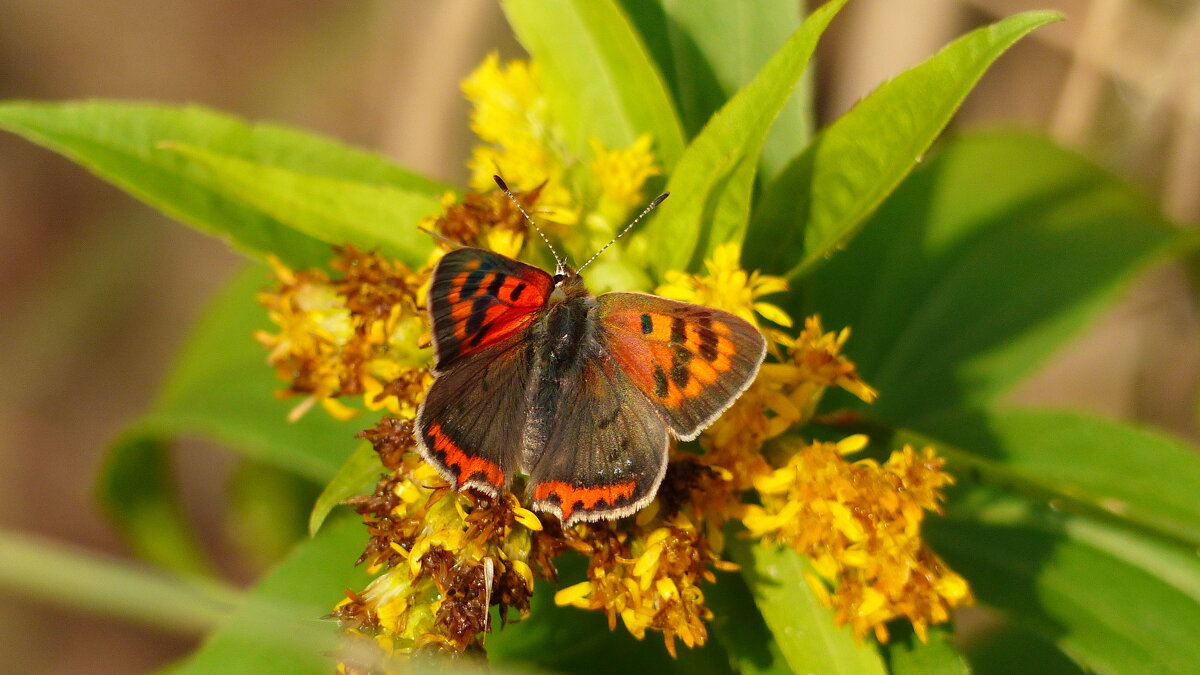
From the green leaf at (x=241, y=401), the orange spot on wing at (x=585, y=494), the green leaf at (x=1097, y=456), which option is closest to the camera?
the orange spot on wing at (x=585, y=494)

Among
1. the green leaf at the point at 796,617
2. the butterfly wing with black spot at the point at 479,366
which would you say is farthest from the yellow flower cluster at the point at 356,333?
Result: the green leaf at the point at 796,617

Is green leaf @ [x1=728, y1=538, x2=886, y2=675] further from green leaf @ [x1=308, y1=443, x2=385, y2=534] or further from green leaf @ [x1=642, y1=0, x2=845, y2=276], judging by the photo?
green leaf @ [x1=308, y1=443, x2=385, y2=534]

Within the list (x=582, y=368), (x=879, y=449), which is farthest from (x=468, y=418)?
(x=879, y=449)

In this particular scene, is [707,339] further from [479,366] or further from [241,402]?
[241,402]

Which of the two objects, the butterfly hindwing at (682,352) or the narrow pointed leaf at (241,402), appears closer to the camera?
the butterfly hindwing at (682,352)

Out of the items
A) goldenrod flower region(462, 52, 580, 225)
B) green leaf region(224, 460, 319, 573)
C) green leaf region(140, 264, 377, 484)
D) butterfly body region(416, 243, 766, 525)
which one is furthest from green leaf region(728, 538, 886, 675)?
green leaf region(224, 460, 319, 573)

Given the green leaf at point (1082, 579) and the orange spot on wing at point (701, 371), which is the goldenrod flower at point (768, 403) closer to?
the orange spot on wing at point (701, 371)

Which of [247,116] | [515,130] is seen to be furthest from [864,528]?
[247,116]
